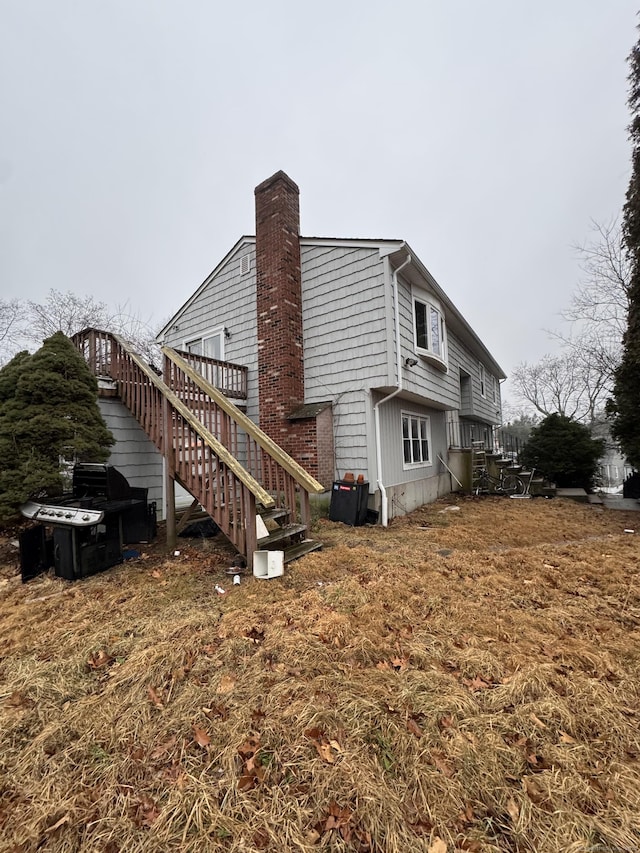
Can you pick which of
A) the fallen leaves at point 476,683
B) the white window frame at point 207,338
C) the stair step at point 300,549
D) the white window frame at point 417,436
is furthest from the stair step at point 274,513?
the white window frame at point 207,338

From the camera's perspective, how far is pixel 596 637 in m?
2.63

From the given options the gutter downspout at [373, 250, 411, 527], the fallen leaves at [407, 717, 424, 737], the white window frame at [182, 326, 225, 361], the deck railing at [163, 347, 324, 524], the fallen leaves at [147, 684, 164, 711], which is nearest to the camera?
the fallen leaves at [407, 717, 424, 737]

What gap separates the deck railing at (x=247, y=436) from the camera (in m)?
4.71

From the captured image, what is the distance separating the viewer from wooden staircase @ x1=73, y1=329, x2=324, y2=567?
160 inches

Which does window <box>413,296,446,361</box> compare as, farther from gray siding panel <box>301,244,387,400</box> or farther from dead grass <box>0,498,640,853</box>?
dead grass <box>0,498,640,853</box>

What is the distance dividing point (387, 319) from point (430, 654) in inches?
235

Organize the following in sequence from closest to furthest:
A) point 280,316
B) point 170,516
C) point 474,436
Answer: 1. point 170,516
2. point 280,316
3. point 474,436

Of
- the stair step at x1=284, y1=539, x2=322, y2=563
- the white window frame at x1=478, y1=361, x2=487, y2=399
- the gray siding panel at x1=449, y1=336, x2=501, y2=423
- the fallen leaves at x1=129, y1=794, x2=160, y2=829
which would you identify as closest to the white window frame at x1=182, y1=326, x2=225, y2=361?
the stair step at x1=284, y1=539, x2=322, y2=563

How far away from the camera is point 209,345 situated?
9.96 m

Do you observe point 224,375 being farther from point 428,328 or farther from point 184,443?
point 428,328

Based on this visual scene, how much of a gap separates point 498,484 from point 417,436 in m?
3.77

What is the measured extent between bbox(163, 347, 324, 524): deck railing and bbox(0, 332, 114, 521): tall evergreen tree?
1230 millimetres

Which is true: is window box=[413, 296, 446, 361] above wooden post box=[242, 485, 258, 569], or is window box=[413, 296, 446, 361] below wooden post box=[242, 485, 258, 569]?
above

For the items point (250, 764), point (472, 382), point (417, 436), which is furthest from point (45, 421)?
point (472, 382)
